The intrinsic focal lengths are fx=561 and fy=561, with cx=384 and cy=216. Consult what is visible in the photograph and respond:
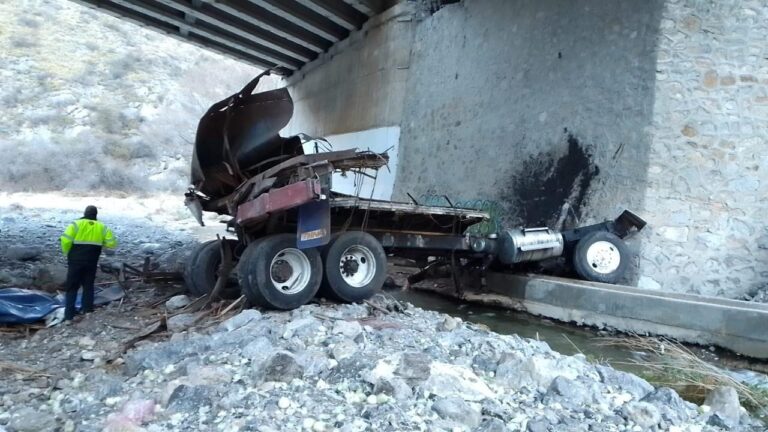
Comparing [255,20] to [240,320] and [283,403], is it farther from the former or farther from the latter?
[283,403]

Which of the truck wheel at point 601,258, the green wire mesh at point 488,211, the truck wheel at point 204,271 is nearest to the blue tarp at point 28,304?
A: the truck wheel at point 204,271

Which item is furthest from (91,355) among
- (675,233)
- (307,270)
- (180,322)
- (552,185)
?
(675,233)

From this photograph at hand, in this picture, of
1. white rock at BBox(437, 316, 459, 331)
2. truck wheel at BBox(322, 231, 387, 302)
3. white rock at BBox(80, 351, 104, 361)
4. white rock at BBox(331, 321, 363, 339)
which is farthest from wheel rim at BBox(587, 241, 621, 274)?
white rock at BBox(80, 351, 104, 361)

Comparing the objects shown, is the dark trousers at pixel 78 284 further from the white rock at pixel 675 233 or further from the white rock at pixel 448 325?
the white rock at pixel 675 233

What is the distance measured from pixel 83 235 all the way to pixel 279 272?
222 cm

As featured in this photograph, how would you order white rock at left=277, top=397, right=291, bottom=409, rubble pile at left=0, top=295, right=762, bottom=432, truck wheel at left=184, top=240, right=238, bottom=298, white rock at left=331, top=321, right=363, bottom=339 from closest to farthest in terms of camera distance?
rubble pile at left=0, top=295, right=762, bottom=432 → white rock at left=277, top=397, right=291, bottom=409 → white rock at left=331, top=321, right=363, bottom=339 → truck wheel at left=184, top=240, right=238, bottom=298

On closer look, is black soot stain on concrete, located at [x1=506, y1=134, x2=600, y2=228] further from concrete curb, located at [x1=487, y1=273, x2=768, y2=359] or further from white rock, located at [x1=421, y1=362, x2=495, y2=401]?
white rock, located at [x1=421, y1=362, x2=495, y2=401]

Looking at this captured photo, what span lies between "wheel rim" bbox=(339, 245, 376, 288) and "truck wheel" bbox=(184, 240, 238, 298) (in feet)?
5.00

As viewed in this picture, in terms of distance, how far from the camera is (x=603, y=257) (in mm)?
8023

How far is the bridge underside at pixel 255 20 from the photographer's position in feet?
48.5

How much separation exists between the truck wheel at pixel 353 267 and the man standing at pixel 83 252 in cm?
254

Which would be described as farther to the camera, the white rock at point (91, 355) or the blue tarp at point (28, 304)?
the blue tarp at point (28, 304)

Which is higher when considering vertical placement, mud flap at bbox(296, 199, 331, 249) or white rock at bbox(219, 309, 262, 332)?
mud flap at bbox(296, 199, 331, 249)

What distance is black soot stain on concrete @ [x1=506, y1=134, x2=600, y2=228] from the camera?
9117 millimetres
